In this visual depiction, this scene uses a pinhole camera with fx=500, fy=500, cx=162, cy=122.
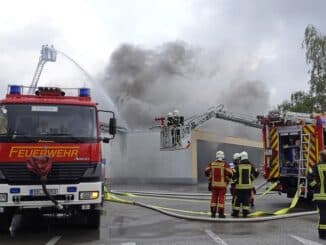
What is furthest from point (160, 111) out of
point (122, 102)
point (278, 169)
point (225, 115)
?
point (278, 169)

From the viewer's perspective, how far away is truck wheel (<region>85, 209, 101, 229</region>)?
348 inches

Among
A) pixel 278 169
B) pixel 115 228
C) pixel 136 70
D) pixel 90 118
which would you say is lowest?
pixel 115 228

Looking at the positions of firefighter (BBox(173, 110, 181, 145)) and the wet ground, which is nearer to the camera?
the wet ground

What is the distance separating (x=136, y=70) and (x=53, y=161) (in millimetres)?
31442

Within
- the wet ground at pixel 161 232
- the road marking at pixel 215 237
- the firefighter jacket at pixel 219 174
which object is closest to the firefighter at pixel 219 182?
the firefighter jacket at pixel 219 174

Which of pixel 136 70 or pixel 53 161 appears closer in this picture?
pixel 53 161

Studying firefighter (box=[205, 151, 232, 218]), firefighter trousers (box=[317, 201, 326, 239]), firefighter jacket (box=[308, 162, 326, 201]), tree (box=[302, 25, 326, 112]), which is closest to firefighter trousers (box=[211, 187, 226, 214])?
firefighter (box=[205, 151, 232, 218])

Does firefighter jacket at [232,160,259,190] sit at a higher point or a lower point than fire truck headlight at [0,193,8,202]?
higher

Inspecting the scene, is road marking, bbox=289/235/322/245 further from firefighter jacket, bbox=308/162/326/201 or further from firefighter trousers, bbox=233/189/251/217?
firefighter trousers, bbox=233/189/251/217

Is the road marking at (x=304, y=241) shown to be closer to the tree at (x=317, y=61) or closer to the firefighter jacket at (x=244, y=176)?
the firefighter jacket at (x=244, y=176)

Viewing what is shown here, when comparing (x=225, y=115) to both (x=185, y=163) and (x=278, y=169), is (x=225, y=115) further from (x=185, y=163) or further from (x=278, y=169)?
(x=278, y=169)

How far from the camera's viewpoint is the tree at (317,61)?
3547cm

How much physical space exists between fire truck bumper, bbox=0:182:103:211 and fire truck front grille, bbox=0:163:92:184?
0.27 ft

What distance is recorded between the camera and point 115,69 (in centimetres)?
4003
